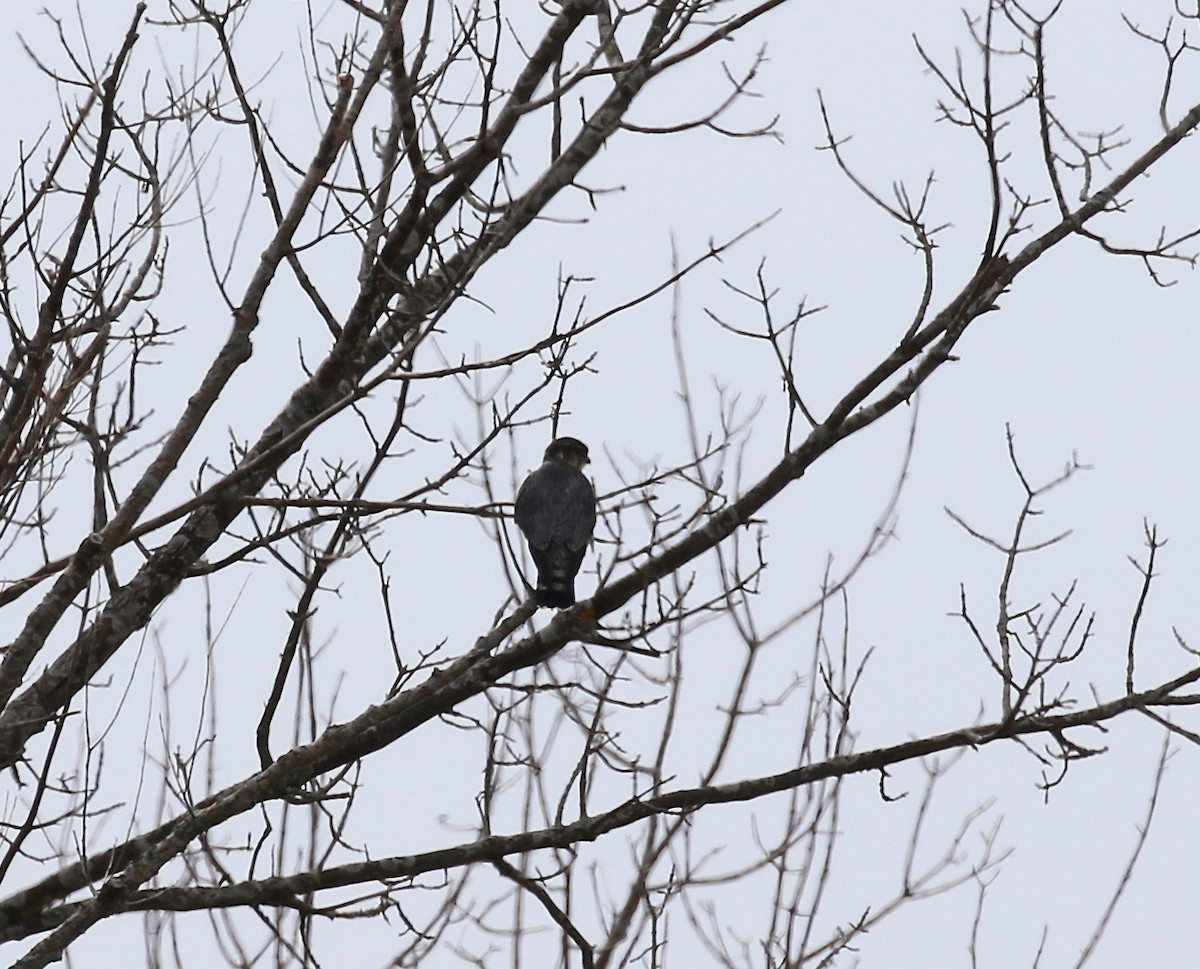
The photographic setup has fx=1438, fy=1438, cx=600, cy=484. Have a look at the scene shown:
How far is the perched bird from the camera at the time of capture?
5957 millimetres

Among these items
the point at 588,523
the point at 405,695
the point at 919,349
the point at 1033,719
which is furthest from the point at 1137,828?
the point at 588,523

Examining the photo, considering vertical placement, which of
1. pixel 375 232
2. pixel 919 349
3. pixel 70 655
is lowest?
pixel 70 655

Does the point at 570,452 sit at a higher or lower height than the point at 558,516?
higher

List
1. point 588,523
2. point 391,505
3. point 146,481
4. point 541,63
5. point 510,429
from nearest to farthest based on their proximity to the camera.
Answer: point 391,505, point 146,481, point 541,63, point 510,429, point 588,523

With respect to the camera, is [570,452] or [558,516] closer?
[558,516]

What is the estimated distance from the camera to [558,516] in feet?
21.4

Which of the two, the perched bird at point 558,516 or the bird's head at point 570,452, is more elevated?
the bird's head at point 570,452

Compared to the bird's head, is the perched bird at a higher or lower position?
lower

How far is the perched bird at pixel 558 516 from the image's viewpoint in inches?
235

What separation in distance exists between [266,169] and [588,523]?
8.30ft

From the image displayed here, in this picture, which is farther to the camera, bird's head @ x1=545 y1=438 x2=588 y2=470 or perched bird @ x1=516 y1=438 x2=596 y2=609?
bird's head @ x1=545 y1=438 x2=588 y2=470

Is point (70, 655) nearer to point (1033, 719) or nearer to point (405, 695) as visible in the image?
point (405, 695)

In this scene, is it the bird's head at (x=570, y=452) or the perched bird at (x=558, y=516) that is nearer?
the perched bird at (x=558, y=516)

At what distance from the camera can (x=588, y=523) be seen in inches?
257
